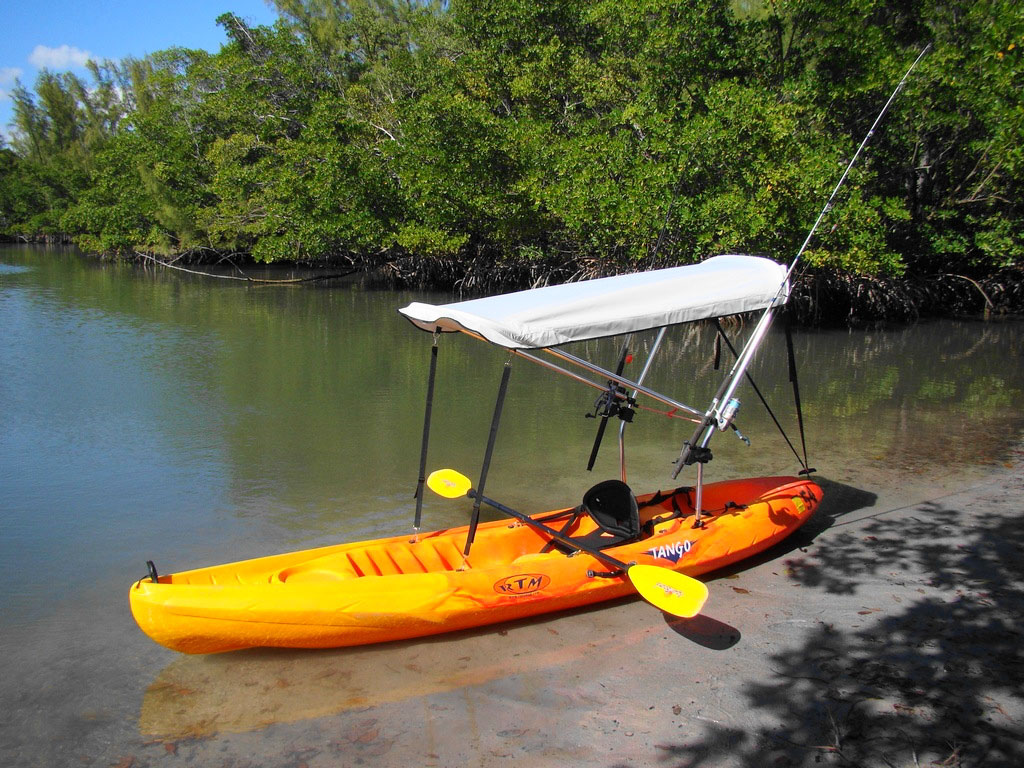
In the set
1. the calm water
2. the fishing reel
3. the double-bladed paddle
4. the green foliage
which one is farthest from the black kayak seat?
the green foliage

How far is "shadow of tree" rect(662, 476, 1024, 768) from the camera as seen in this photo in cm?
382

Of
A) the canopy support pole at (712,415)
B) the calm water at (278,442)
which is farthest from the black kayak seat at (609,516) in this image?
the calm water at (278,442)

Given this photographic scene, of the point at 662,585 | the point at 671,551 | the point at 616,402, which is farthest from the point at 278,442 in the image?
the point at 662,585

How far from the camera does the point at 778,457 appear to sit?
872 centimetres

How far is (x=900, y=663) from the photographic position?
179 inches

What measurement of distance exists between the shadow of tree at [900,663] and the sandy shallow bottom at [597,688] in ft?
0.04

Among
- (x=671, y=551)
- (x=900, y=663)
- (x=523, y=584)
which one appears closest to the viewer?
(x=900, y=663)

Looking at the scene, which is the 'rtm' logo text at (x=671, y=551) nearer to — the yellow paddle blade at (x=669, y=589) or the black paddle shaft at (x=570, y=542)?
the black paddle shaft at (x=570, y=542)

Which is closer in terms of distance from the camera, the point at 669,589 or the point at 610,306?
the point at 669,589

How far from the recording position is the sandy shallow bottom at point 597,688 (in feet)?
12.7

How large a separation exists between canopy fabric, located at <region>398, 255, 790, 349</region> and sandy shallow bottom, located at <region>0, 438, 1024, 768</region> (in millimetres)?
1866

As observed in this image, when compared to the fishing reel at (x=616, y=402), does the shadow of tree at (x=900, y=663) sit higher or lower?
lower

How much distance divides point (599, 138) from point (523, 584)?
564 inches

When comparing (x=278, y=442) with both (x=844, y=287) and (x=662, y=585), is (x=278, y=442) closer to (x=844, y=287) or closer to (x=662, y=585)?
(x=662, y=585)
